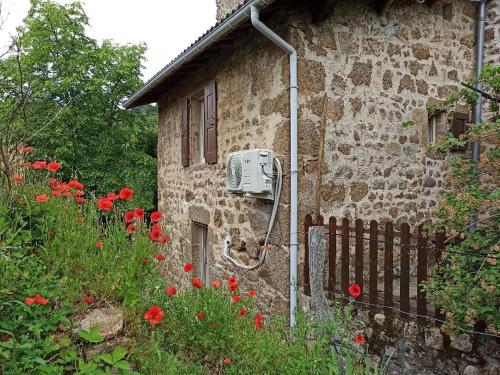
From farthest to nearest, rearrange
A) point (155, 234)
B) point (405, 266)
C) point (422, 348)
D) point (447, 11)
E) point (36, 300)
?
1. point (447, 11)
2. point (405, 266)
3. point (422, 348)
4. point (155, 234)
5. point (36, 300)

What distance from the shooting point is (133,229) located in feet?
9.23

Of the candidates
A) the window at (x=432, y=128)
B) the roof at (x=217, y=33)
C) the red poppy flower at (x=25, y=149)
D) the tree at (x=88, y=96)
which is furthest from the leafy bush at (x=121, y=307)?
Result: the tree at (x=88, y=96)

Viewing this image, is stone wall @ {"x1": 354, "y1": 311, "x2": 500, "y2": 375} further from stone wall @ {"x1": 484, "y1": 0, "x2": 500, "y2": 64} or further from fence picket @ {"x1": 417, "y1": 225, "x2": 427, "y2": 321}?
stone wall @ {"x1": 484, "y1": 0, "x2": 500, "y2": 64}

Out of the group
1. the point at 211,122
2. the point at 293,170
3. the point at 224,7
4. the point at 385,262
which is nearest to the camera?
the point at 385,262

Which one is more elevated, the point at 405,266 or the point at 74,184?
the point at 74,184

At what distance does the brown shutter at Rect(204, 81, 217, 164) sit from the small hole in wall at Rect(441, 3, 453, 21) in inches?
115

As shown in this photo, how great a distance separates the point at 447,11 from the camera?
511 centimetres

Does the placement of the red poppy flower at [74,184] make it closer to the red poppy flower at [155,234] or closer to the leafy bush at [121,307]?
the leafy bush at [121,307]

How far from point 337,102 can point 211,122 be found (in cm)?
210

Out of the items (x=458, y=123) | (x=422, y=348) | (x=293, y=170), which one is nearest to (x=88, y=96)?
(x=293, y=170)

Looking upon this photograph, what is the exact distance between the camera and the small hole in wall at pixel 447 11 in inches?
200

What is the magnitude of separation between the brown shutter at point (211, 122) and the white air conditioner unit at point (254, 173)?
4.19 ft

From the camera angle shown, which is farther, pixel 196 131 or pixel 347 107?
pixel 196 131

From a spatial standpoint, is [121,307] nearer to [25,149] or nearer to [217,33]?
[25,149]
